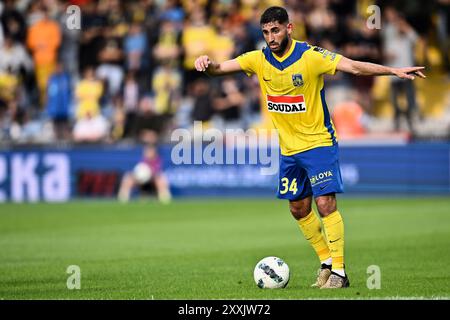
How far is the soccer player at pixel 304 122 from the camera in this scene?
31.4 feet

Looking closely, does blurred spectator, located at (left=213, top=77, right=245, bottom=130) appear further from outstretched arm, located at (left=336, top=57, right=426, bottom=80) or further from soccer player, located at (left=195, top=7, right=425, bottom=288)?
outstretched arm, located at (left=336, top=57, right=426, bottom=80)

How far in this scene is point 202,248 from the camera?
572 inches

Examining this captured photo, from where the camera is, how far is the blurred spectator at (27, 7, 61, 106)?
27312 mm

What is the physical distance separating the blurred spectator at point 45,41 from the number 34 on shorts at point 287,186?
18326 mm

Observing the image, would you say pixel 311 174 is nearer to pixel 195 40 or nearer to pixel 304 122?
pixel 304 122

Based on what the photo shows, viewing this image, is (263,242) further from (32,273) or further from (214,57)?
(214,57)

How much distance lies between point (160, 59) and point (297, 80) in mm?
16681

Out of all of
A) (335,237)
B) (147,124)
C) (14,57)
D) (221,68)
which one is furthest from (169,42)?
(335,237)

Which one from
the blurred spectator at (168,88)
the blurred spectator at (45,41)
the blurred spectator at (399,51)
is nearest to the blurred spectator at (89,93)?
the blurred spectator at (45,41)

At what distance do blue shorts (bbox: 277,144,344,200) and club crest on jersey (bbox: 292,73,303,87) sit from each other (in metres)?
0.65

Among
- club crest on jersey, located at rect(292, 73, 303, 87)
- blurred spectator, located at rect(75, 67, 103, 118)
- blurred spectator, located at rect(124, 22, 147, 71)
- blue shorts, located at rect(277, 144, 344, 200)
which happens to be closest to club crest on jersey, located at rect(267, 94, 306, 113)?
club crest on jersey, located at rect(292, 73, 303, 87)

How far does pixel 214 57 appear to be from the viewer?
83.3 feet
